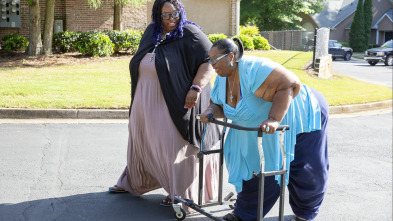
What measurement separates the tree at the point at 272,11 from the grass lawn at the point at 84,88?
27.5m

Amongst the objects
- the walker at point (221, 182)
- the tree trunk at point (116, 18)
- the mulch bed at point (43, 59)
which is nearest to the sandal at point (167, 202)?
the walker at point (221, 182)

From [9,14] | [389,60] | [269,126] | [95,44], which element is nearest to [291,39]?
[389,60]

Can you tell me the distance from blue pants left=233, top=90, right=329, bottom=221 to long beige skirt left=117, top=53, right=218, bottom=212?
0.55 metres

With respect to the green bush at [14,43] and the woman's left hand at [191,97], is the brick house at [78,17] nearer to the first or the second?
the green bush at [14,43]

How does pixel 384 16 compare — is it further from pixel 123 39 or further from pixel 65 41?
pixel 65 41

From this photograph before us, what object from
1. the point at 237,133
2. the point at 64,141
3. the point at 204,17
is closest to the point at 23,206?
the point at 237,133

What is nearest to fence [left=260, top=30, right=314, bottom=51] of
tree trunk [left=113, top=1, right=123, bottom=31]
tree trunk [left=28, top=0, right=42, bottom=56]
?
tree trunk [left=113, top=1, right=123, bottom=31]

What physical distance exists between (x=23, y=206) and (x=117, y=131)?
3827 millimetres

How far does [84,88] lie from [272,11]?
3533 centimetres

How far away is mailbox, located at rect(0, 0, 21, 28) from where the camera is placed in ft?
68.2

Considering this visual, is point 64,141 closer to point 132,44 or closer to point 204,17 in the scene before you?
point 132,44

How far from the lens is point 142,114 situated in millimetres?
4852

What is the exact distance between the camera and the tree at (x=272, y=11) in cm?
4400

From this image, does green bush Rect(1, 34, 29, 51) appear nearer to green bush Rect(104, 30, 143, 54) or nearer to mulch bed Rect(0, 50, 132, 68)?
mulch bed Rect(0, 50, 132, 68)
